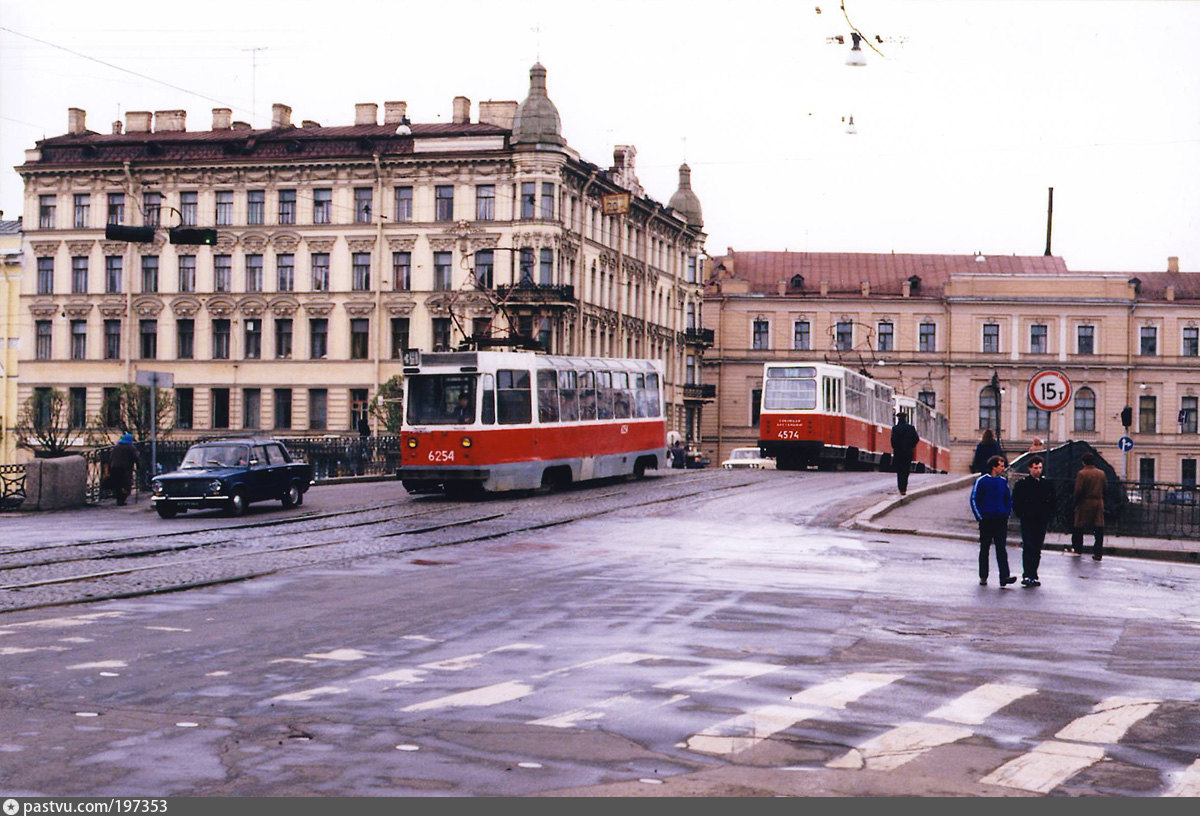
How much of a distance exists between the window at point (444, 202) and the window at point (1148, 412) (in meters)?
48.6

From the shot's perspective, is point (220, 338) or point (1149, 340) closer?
point (220, 338)

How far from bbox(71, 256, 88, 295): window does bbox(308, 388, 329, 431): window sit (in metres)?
12.7

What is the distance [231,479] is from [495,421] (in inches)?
208

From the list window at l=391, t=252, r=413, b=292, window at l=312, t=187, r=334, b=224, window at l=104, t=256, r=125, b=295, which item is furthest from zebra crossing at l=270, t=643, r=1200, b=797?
window at l=104, t=256, r=125, b=295

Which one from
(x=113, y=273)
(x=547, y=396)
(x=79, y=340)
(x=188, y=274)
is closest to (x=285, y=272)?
(x=188, y=274)

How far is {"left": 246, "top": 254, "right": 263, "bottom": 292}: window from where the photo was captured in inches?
2908

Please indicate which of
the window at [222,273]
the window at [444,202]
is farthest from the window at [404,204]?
the window at [222,273]

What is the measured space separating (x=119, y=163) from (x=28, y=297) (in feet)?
27.6

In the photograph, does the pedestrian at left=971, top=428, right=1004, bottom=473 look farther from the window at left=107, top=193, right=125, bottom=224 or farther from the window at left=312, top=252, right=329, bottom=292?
the window at left=107, top=193, right=125, bottom=224

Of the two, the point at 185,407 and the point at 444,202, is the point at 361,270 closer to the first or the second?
the point at 444,202

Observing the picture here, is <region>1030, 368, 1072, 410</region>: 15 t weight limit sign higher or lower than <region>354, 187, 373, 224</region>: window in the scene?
lower

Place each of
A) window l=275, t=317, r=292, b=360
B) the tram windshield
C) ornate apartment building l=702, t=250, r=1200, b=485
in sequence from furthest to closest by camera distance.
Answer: ornate apartment building l=702, t=250, r=1200, b=485
window l=275, t=317, r=292, b=360
the tram windshield

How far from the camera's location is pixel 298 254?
73250 millimetres

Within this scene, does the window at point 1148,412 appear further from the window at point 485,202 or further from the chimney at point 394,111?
the chimney at point 394,111
